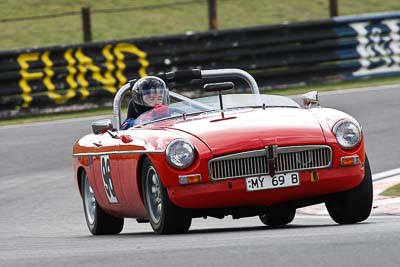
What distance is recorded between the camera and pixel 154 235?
902cm

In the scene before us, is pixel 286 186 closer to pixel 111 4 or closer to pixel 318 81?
pixel 318 81

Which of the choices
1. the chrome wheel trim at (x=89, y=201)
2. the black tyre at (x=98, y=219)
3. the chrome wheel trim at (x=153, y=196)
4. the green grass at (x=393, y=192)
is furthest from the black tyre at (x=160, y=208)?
the green grass at (x=393, y=192)

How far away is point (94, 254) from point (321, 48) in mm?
15105

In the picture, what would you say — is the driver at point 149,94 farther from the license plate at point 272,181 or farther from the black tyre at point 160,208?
the license plate at point 272,181

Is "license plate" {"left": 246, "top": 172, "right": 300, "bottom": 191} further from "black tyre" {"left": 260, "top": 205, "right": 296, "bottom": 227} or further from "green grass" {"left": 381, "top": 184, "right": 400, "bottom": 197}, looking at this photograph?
"green grass" {"left": 381, "top": 184, "right": 400, "bottom": 197}

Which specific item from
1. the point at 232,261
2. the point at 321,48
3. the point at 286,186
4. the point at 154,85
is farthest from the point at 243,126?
the point at 321,48

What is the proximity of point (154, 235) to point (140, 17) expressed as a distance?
70.1ft

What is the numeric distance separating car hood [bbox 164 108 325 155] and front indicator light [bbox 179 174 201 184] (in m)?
0.21

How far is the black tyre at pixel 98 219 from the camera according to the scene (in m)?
10.7

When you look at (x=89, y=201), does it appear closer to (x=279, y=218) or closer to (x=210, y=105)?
(x=210, y=105)

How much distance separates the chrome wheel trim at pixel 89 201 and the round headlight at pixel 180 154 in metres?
2.40

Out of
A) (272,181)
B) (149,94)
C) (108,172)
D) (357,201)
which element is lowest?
(357,201)

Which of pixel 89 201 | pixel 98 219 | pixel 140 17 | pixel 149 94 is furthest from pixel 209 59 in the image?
pixel 149 94

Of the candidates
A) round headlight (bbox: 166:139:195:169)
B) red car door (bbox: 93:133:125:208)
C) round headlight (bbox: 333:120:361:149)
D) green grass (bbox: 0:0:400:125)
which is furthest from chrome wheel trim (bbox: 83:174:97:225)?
green grass (bbox: 0:0:400:125)
